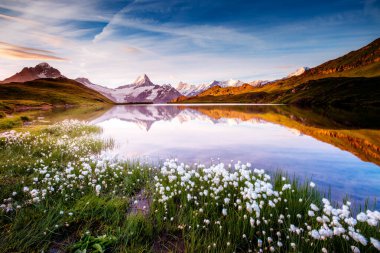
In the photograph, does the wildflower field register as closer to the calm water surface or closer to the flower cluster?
the flower cluster

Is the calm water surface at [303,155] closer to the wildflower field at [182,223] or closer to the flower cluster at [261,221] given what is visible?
the flower cluster at [261,221]

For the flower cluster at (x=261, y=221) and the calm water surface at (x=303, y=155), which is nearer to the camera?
the flower cluster at (x=261, y=221)

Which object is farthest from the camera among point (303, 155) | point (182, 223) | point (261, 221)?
point (303, 155)

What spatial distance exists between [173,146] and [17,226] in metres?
16.4

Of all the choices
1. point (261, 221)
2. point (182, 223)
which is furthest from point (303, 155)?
point (182, 223)

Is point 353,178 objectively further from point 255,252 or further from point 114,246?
point 114,246

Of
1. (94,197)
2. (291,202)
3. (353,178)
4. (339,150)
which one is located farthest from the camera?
(339,150)

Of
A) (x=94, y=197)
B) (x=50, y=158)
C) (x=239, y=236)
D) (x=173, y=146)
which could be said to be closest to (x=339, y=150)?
(x=173, y=146)

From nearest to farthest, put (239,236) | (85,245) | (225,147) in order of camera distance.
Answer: (85,245) → (239,236) → (225,147)

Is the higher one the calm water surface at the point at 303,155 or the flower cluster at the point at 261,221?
the flower cluster at the point at 261,221

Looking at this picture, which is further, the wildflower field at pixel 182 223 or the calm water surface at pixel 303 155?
the calm water surface at pixel 303 155

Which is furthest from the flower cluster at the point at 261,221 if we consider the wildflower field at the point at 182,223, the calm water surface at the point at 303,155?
the calm water surface at the point at 303,155

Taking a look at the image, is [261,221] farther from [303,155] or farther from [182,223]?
[303,155]

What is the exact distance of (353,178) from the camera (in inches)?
527
